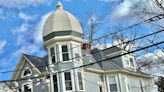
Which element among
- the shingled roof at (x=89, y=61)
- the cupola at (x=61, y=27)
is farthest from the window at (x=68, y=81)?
the cupola at (x=61, y=27)

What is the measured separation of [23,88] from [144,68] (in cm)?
1439

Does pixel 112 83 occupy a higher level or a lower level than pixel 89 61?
lower

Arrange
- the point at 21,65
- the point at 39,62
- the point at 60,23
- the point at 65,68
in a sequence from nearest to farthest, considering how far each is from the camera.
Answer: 1. the point at 65,68
2. the point at 60,23
3. the point at 39,62
4. the point at 21,65

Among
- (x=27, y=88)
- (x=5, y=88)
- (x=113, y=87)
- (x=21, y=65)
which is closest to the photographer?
(x=27, y=88)

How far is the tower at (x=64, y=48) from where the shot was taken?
27250 millimetres

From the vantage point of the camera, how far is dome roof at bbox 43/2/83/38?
92.3 feet

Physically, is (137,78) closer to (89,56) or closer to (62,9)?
(89,56)

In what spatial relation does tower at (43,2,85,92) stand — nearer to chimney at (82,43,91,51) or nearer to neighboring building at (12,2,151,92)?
neighboring building at (12,2,151,92)

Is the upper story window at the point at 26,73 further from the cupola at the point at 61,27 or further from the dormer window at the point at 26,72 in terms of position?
the cupola at the point at 61,27

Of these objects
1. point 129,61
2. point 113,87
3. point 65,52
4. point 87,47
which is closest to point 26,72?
point 65,52

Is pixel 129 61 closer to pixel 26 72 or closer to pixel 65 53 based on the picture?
pixel 65 53

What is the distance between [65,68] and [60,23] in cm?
364

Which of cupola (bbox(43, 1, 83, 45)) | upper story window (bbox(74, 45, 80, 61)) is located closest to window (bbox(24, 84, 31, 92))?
cupola (bbox(43, 1, 83, 45))

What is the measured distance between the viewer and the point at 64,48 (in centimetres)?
2800
